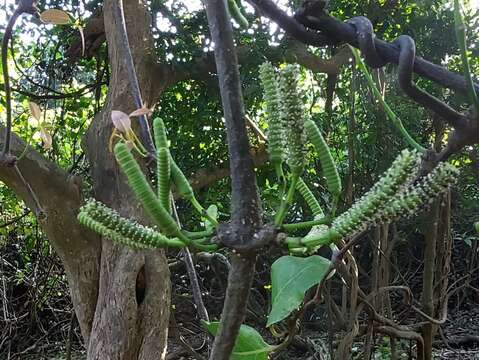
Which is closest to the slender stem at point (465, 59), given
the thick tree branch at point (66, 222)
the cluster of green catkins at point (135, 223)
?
the cluster of green catkins at point (135, 223)

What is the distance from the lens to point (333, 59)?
1.67 metres

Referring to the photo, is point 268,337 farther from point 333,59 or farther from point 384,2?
point 384,2

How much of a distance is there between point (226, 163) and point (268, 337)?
621 millimetres

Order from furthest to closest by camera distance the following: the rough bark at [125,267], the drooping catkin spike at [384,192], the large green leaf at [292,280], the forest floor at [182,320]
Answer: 1. the forest floor at [182,320]
2. the rough bark at [125,267]
3. the large green leaf at [292,280]
4. the drooping catkin spike at [384,192]

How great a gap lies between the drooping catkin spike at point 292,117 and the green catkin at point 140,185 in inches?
2.2

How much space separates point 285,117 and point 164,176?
6cm

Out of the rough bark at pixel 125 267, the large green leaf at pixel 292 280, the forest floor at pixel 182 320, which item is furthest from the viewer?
the forest floor at pixel 182 320

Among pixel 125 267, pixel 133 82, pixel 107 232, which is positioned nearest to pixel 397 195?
pixel 107 232

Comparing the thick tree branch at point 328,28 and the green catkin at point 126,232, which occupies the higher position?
the thick tree branch at point 328,28

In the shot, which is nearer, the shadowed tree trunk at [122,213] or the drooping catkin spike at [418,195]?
the drooping catkin spike at [418,195]

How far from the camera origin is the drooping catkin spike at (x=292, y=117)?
214 mm

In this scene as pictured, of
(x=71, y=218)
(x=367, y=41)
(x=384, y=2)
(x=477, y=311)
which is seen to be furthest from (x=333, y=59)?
(x=367, y=41)

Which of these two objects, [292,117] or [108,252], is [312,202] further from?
[108,252]

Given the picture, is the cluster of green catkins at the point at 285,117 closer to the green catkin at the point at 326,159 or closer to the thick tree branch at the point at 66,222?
the green catkin at the point at 326,159
